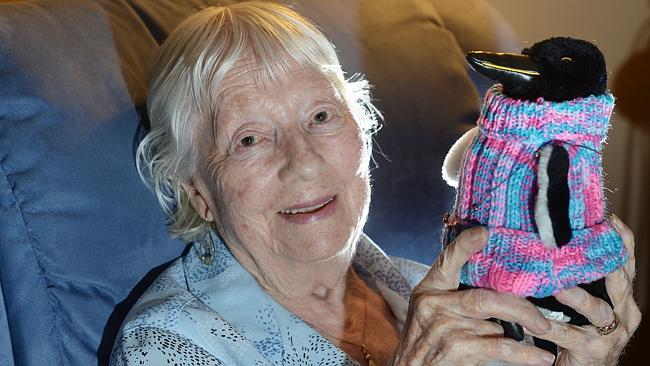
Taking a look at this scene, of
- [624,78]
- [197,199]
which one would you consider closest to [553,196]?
[197,199]

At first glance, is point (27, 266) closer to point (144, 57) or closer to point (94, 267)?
point (94, 267)

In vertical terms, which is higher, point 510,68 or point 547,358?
point 510,68

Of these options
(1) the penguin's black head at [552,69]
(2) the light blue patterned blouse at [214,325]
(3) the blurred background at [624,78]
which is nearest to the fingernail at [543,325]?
(1) the penguin's black head at [552,69]

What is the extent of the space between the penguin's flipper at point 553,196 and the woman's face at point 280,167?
0.40m

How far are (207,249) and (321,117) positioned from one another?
268mm

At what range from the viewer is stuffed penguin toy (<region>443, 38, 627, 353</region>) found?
0.86 meters

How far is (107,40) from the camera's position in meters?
1.33

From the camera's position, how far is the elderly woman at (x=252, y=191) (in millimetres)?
1182

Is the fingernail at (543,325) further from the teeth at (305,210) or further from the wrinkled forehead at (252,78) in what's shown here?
the wrinkled forehead at (252,78)

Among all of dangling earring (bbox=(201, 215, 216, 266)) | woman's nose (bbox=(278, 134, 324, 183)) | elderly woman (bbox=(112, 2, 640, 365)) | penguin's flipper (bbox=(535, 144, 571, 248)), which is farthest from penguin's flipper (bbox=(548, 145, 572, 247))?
dangling earring (bbox=(201, 215, 216, 266))

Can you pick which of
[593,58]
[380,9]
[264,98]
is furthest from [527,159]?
[380,9]

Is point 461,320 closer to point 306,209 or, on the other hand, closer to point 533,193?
point 533,193

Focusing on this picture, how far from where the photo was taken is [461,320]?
0.99 meters

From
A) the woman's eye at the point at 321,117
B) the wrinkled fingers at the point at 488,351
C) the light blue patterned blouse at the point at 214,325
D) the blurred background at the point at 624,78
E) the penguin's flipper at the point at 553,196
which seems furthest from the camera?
the blurred background at the point at 624,78
